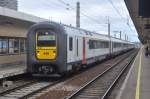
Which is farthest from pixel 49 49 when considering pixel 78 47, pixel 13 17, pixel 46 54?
pixel 13 17

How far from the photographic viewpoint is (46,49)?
20.4 metres

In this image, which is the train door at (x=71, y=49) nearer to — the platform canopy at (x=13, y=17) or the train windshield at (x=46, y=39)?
the train windshield at (x=46, y=39)

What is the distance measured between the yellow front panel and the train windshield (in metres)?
0.26

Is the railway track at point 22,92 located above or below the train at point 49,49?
below

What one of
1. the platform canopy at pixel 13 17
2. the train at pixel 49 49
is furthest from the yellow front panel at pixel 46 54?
the platform canopy at pixel 13 17

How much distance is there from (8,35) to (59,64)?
6546 millimetres

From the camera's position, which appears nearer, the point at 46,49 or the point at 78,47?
the point at 46,49

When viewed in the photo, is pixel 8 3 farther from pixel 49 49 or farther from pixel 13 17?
pixel 49 49

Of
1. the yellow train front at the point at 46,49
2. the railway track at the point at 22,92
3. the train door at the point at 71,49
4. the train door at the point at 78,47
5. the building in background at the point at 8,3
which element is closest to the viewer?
the railway track at the point at 22,92

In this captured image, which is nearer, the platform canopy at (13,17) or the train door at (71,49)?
the train door at (71,49)

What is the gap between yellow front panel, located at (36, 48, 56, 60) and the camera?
20375mm

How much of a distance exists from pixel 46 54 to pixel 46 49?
247 millimetres

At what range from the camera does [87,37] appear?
27.9 metres

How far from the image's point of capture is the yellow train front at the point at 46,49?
20.3 meters
